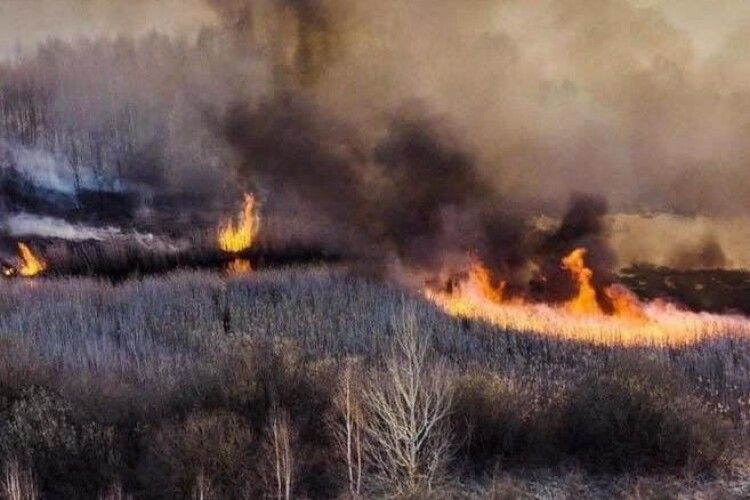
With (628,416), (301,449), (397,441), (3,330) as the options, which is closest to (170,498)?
(301,449)

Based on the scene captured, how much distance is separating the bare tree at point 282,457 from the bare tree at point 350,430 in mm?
1721

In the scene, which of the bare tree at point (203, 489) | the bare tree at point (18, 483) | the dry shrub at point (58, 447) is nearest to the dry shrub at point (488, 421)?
the bare tree at point (203, 489)

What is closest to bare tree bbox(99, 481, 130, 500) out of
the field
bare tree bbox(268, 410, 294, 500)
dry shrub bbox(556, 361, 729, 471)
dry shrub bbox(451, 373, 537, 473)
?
the field

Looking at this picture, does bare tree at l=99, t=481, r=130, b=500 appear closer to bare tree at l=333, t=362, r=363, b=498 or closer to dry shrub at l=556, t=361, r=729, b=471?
bare tree at l=333, t=362, r=363, b=498

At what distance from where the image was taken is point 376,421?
84.2 ft

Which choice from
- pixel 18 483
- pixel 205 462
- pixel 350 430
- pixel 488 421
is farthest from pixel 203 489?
pixel 488 421

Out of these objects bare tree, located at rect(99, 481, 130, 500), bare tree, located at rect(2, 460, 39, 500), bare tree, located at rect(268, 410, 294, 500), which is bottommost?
bare tree, located at rect(99, 481, 130, 500)

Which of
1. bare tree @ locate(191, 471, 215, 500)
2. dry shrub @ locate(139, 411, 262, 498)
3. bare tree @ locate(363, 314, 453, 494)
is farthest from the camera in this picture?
dry shrub @ locate(139, 411, 262, 498)

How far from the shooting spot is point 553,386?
3503 centimetres

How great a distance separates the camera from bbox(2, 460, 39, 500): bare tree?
2303cm

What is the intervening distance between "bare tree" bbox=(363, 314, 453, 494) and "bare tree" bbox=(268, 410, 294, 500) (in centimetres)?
247

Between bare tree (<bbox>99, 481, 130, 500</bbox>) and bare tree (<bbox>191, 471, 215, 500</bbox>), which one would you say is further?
bare tree (<bbox>99, 481, 130, 500</bbox>)

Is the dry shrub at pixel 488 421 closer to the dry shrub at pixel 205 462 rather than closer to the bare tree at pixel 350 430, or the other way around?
the bare tree at pixel 350 430

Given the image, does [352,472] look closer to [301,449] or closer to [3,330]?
[301,449]
